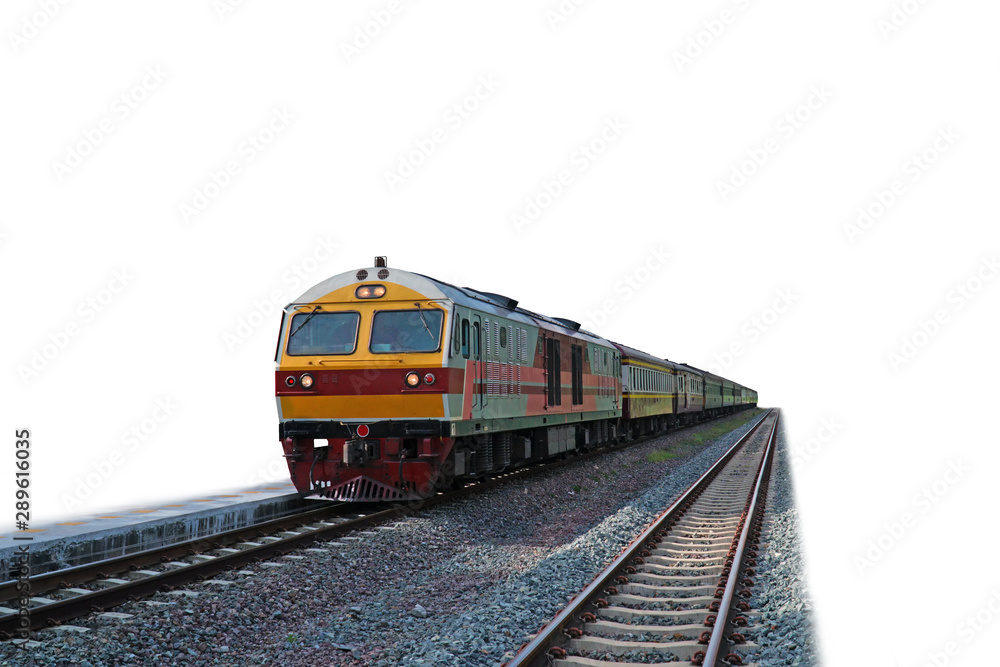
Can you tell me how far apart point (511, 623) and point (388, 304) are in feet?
20.6

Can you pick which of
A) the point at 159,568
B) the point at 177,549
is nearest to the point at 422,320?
the point at 177,549

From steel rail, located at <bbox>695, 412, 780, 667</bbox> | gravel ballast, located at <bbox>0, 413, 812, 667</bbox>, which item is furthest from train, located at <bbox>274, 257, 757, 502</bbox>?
steel rail, located at <bbox>695, 412, 780, 667</bbox>

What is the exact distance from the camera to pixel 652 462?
21547 millimetres

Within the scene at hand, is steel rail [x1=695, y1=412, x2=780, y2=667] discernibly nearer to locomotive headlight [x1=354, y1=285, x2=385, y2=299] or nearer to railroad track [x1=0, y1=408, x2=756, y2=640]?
railroad track [x1=0, y1=408, x2=756, y2=640]

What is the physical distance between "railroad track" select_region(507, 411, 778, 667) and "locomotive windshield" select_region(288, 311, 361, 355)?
5.11 m

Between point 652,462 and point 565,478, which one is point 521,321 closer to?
point 565,478

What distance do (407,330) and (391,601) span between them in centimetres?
484

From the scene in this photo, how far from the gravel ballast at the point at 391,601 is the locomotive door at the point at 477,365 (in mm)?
1488

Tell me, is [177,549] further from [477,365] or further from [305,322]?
[477,365]

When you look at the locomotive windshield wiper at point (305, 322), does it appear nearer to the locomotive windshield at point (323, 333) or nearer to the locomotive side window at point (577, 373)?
the locomotive windshield at point (323, 333)

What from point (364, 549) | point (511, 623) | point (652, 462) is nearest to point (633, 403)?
point (652, 462)

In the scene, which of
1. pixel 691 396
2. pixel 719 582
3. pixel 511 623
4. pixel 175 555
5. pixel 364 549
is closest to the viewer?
pixel 511 623

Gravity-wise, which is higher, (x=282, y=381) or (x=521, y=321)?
(x=521, y=321)

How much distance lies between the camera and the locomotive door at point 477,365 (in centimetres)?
1230
